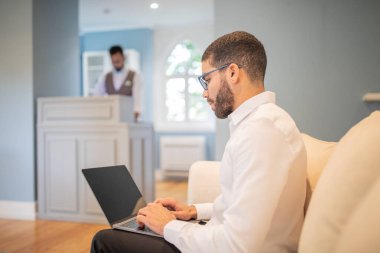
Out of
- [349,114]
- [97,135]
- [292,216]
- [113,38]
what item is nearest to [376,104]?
[349,114]

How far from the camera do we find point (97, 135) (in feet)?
10.4

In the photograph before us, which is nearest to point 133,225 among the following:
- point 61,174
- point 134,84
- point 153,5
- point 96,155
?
point 96,155

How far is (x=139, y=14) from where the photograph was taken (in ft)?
17.8

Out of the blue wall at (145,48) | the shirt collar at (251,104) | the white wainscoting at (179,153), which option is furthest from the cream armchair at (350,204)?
the blue wall at (145,48)

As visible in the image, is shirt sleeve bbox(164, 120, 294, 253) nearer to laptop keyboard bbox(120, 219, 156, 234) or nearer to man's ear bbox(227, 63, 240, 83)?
man's ear bbox(227, 63, 240, 83)

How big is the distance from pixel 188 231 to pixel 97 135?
2.36m

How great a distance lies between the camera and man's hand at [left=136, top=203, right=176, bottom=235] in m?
1.07

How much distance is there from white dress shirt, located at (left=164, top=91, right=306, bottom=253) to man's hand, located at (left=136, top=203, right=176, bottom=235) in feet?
0.15

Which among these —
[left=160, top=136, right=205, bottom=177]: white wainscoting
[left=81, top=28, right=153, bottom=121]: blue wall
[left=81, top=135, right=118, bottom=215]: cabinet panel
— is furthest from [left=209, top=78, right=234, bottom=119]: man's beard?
[left=81, top=28, right=153, bottom=121]: blue wall

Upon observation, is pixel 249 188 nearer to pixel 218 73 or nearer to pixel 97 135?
pixel 218 73

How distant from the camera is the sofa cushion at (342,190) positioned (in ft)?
2.60

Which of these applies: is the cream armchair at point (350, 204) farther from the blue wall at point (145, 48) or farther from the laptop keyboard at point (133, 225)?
the blue wall at point (145, 48)

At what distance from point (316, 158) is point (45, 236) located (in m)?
2.38

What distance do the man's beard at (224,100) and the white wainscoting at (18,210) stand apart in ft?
9.39
